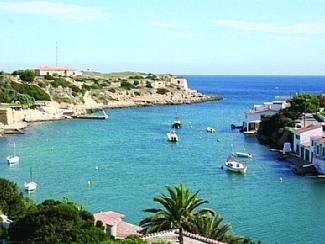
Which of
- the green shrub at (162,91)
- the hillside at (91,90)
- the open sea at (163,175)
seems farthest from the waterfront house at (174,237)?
the green shrub at (162,91)

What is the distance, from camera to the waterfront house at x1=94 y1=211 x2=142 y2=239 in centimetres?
2103

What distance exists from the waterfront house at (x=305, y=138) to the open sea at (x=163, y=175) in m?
1.85

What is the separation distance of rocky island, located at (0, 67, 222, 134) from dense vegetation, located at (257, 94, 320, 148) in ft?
85.4

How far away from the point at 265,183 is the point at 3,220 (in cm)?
2095

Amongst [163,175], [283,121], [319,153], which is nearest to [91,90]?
[283,121]

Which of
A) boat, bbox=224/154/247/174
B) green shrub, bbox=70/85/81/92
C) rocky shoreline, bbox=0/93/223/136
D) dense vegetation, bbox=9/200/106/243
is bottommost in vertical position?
rocky shoreline, bbox=0/93/223/136

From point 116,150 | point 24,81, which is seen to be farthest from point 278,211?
point 24,81

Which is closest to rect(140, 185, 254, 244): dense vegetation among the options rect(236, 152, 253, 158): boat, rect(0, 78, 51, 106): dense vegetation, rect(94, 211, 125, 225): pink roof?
rect(94, 211, 125, 225): pink roof

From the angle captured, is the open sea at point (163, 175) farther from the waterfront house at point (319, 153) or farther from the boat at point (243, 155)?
the waterfront house at point (319, 153)

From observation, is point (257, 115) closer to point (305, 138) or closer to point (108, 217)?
point (305, 138)

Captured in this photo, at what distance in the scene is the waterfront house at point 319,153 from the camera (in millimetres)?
41659

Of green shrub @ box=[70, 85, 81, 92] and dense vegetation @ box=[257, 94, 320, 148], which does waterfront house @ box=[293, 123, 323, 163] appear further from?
green shrub @ box=[70, 85, 81, 92]

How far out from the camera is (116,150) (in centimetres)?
5309

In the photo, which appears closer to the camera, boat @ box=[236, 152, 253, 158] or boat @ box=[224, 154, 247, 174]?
boat @ box=[224, 154, 247, 174]
